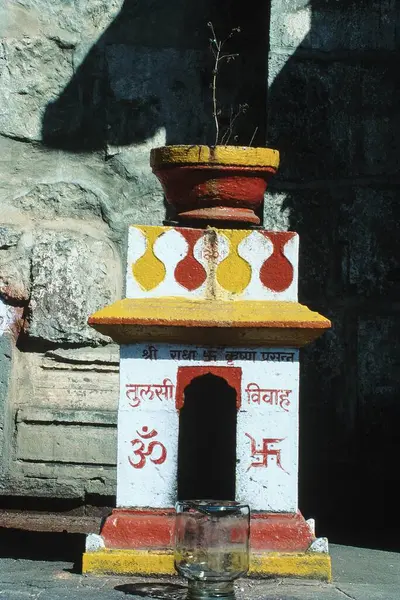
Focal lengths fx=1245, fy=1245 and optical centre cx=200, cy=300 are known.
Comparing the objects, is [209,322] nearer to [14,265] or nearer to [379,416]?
[379,416]

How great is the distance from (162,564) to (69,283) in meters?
2.07

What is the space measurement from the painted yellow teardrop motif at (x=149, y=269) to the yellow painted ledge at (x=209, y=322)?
0.21 ft

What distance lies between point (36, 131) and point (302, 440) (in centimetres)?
199

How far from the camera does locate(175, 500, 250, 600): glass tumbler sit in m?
3.62

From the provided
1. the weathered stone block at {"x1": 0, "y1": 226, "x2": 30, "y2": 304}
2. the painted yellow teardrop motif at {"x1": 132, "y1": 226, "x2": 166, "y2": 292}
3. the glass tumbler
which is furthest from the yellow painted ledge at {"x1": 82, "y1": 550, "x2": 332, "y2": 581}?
the weathered stone block at {"x1": 0, "y1": 226, "x2": 30, "y2": 304}

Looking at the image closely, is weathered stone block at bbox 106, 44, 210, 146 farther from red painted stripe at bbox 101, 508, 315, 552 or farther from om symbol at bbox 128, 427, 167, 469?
red painted stripe at bbox 101, 508, 315, 552

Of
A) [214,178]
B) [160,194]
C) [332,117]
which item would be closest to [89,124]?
[160,194]

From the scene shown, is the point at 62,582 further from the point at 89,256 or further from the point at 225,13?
the point at 225,13

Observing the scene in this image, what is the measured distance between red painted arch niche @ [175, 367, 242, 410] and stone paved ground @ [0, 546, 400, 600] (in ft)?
2.03

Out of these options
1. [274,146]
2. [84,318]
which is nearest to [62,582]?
[84,318]

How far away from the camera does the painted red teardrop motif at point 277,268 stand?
14.4 ft

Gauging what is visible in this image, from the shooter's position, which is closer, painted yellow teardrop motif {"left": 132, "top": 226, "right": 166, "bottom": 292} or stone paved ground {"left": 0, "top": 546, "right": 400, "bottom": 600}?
stone paved ground {"left": 0, "top": 546, "right": 400, "bottom": 600}

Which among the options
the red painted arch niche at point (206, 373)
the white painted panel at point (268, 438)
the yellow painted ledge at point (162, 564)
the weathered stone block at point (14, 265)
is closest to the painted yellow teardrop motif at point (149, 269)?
the red painted arch niche at point (206, 373)

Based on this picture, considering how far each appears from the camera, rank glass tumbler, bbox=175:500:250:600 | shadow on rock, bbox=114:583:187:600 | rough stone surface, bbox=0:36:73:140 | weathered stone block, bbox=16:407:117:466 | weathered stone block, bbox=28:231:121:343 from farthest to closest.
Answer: rough stone surface, bbox=0:36:73:140 < weathered stone block, bbox=28:231:121:343 < weathered stone block, bbox=16:407:117:466 < shadow on rock, bbox=114:583:187:600 < glass tumbler, bbox=175:500:250:600
